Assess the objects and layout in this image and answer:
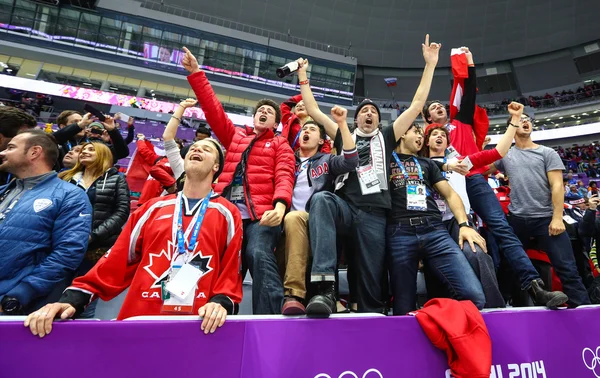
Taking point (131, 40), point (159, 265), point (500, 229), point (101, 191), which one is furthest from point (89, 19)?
point (500, 229)

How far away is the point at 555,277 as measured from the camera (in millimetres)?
2486

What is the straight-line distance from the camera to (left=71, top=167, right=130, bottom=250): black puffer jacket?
7.29 feet

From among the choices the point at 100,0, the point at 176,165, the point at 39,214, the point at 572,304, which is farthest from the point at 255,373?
the point at 100,0

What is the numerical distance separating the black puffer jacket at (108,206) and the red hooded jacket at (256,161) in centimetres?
81

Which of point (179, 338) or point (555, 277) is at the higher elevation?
point (555, 277)

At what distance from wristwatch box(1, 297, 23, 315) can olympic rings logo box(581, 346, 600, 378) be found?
9.32ft

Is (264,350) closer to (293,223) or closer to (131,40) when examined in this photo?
(293,223)

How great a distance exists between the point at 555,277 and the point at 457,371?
5.82ft

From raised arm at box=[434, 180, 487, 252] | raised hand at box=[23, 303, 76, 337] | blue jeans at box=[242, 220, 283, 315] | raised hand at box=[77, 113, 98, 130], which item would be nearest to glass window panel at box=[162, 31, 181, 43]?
raised hand at box=[77, 113, 98, 130]

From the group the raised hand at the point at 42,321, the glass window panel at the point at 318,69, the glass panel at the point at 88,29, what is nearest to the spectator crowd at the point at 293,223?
the raised hand at the point at 42,321

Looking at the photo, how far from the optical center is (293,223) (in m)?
1.87

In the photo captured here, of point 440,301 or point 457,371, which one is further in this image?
point 440,301

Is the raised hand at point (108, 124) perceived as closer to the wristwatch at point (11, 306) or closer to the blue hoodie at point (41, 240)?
the blue hoodie at point (41, 240)

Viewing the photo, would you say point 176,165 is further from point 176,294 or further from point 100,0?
point 100,0
